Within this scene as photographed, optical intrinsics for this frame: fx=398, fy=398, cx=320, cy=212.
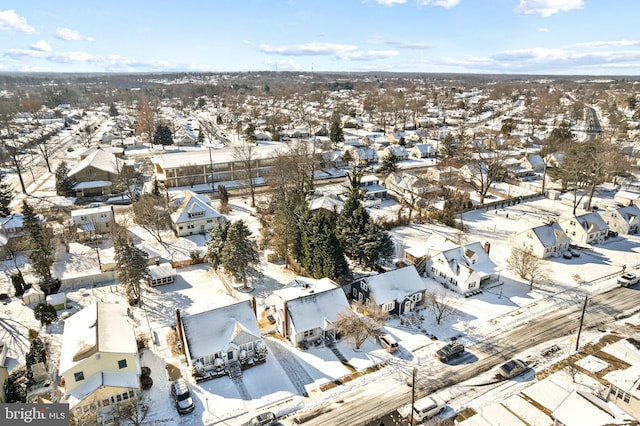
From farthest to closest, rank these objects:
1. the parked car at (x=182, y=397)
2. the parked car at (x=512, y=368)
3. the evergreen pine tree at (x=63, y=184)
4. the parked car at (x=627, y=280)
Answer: the evergreen pine tree at (x=63, y=184) → the parked car at (x=627, y=280) → the parked car at (x=512, y=368) → the parked car at (x=182, y=397)

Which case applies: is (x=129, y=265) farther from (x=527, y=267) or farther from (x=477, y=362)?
(x=527, y=267)

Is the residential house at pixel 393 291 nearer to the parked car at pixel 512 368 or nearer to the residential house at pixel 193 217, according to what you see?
the parked car at pixel 512 368

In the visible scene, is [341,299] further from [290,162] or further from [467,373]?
[290,162]

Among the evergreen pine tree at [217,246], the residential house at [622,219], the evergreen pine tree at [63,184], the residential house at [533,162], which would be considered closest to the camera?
the evergreen pine tree at [217,246]

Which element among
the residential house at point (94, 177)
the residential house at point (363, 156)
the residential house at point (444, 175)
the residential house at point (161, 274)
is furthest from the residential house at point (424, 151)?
the residential house at point (161, 274)

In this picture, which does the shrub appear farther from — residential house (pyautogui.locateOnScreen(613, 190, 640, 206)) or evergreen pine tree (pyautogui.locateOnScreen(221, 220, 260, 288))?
residential house (pyautogui.locateOnScreen(613, 190, 640, 206))

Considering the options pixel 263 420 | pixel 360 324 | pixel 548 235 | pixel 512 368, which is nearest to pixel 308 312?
pixel 360 324
